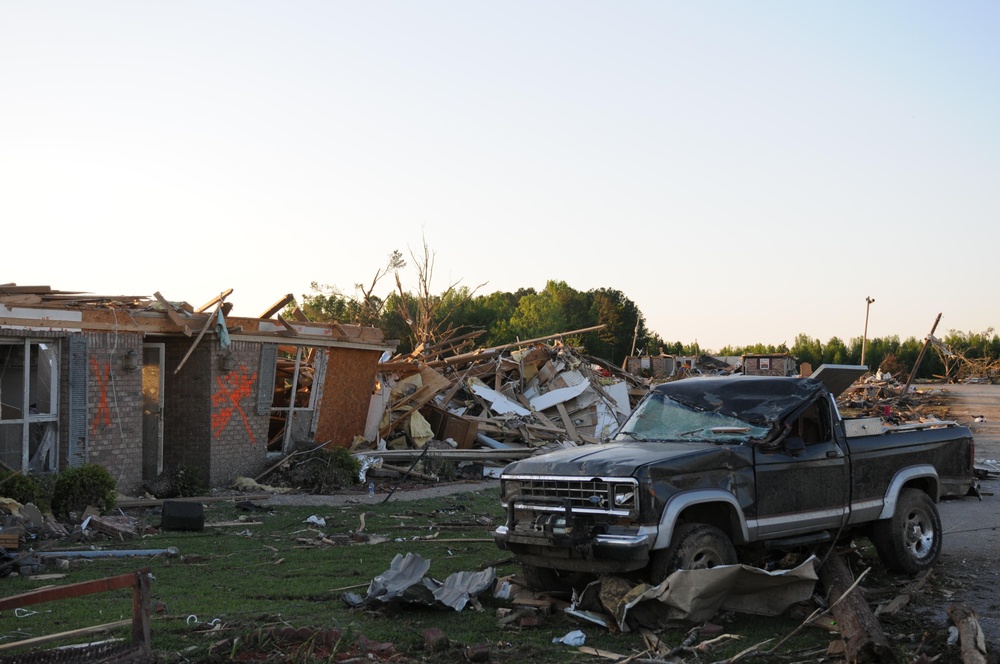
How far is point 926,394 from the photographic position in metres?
43.5

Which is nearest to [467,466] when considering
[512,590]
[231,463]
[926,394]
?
[231,463]

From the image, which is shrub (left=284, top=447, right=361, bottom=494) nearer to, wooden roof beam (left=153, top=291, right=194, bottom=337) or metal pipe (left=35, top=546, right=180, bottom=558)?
wooden roof beam (left=153, top=291, right=194, bottom=337)

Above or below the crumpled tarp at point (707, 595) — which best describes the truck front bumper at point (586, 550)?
above

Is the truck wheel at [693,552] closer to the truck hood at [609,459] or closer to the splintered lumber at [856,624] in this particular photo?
the truck hood at [609,459]

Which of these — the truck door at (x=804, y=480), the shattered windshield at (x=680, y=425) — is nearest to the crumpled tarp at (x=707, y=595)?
the truck door at (x=804, y=480)

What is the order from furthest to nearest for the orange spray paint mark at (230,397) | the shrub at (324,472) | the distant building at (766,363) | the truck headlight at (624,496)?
the distant building at (766,363) → the shrub at (324,472) → the orange spray paint mark at (230,397) → the truck headlight at (624,496)

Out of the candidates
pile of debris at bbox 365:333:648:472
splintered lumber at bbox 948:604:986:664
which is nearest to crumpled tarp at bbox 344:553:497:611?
splintered lumber at bbox 948:604:986:664

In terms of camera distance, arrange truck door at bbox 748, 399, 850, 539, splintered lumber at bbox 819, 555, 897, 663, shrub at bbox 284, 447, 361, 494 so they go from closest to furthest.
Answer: splintered lumber at bbox 819, 555, 897, 663, truck door at bbox 748, 399, 850, 539, shrub at bbox 284, 447, 361, 494

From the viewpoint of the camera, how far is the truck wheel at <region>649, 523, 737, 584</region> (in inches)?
288

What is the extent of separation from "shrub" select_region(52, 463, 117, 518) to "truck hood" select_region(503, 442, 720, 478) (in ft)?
26.1

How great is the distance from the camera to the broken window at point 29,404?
47.6 feet

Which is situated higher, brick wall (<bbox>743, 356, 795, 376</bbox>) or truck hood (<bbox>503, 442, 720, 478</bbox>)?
brick wall (<bbox>743, 356, 795, 376</bbox>)

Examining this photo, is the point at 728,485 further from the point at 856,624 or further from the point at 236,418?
the point at 236,418

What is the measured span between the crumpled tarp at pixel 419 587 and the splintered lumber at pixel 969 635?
3.60 m
